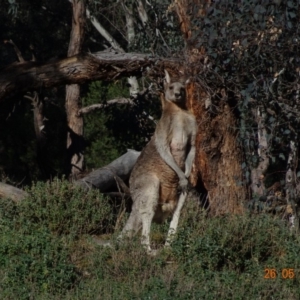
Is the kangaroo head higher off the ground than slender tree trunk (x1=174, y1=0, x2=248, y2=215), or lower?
higher

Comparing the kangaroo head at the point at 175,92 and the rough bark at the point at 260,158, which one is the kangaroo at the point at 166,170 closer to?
the kangaroo head at the point at 175,92

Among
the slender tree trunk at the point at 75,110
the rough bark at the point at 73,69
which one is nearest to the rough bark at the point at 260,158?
the rough bark at the point at 73,69

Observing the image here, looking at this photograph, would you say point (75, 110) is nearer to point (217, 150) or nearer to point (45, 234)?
point (217, 150)

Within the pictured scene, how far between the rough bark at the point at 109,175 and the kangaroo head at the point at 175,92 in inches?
75.3

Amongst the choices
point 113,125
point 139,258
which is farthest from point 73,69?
point 113,125

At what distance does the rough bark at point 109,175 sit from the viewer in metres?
13.7

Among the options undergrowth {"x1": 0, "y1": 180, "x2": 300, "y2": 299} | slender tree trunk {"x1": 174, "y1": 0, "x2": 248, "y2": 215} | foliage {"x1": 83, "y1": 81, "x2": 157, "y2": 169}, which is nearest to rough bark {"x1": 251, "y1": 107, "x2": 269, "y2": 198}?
slender tree trunk {"x1": 174, "y1": 0, "x2": 248, "y2": 215}

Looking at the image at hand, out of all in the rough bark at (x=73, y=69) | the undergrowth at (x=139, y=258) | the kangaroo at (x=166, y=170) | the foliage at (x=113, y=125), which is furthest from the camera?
the foliage at (x=113, y=125)

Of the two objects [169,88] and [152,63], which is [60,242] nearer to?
[169,88]

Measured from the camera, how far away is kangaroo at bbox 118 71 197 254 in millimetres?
10969

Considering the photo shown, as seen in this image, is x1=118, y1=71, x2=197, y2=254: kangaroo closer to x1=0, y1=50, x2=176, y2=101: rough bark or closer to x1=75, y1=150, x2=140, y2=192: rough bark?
x1=0, y1=50, x2=176, y2=101: rough bark

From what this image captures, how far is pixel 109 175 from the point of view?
14.3 meters

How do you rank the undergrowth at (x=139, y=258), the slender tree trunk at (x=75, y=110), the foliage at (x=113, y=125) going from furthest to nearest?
the slender tree trunk at (x=75, y=110) < the foliage at (x=113, y=125) < the undergrowth at (x=139, y=258)

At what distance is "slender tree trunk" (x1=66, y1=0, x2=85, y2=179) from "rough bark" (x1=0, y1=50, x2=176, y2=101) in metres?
4.54
